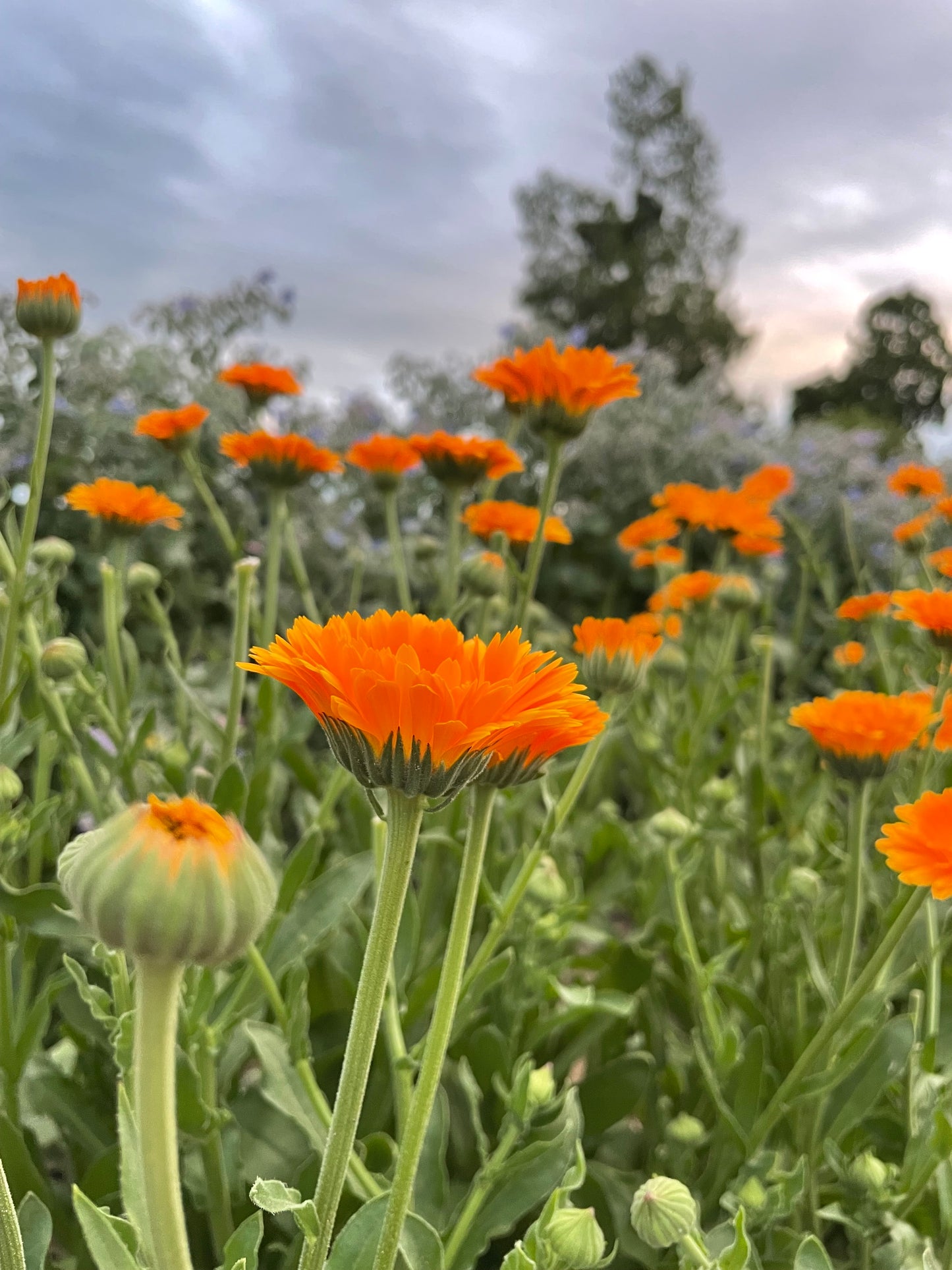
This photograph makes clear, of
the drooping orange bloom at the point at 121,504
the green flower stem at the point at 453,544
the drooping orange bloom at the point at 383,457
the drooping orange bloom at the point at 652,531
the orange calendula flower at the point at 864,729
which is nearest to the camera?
the orange calendula flower at the point at 864,729

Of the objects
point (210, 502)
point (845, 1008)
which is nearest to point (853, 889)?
point (845, 1008)

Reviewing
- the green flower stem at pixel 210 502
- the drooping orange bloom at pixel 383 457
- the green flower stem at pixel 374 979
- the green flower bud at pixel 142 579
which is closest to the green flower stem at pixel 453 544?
the drooping orange bloom at pixel 383 457

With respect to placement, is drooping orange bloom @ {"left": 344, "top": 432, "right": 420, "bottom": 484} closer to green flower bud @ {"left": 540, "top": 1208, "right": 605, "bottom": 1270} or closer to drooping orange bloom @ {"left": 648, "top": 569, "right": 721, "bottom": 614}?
drooping orange bloom @ {"left": 648, "top": 569, "right": 721, "bottom": 614}

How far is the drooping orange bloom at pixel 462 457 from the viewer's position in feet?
3.31

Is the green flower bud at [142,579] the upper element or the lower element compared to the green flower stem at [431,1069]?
upper

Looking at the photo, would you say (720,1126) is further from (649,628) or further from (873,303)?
(873,303)

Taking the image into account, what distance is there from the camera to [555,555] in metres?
3.02

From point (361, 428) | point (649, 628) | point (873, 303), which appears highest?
point (873, 303)

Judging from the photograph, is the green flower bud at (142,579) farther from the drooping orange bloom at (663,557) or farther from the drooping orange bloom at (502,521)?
the drooping orange bloom at (663,557)

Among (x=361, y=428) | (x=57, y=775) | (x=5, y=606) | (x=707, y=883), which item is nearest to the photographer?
(x=5, y=606)

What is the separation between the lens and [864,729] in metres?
0.69

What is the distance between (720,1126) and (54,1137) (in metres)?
0.60

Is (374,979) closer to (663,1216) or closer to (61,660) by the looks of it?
Result: (663,1216)

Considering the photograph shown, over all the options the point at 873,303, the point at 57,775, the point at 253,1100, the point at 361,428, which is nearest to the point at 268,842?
the point at 253,1100
